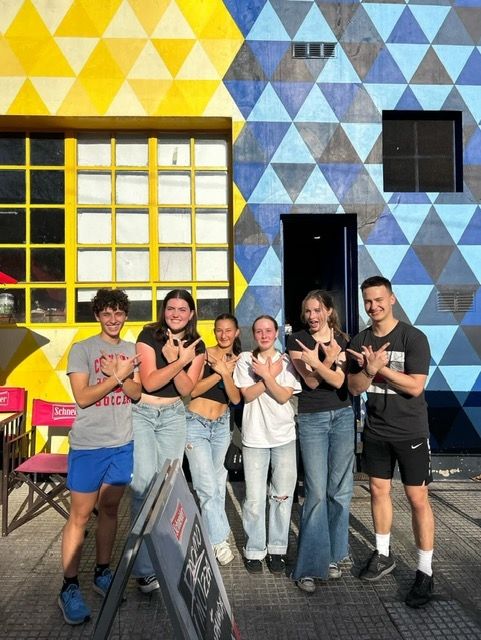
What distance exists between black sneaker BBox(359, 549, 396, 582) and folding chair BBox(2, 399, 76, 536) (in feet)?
8.76

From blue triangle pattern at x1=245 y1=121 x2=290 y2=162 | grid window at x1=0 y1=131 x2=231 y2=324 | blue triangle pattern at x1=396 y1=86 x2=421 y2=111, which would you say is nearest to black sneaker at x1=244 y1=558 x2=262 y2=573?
grid window at x1=0 y1=131 x2=231 y2=324

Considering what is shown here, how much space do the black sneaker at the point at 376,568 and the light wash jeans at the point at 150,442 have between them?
62.0 inches

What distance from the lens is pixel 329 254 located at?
25.1ft

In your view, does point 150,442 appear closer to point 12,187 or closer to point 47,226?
point 47,226

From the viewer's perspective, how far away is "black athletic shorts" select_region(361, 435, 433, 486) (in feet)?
12.0

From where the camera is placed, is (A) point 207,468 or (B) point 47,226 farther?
(B) point 47,226

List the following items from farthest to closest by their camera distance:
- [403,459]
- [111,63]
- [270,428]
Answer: [111,63] < [270,428] < [403,459]

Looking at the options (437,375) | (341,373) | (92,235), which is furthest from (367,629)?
(92,235)

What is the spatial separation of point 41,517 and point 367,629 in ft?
11.2

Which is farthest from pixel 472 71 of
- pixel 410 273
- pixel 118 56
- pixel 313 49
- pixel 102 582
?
pixel 102 582

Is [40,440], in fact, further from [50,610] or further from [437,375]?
[437,375]

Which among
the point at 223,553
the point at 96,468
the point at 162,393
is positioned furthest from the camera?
the point at 223,553

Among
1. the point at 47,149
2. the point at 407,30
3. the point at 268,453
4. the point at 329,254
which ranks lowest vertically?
the point at 268,453

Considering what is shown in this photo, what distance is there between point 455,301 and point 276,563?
4.15m
